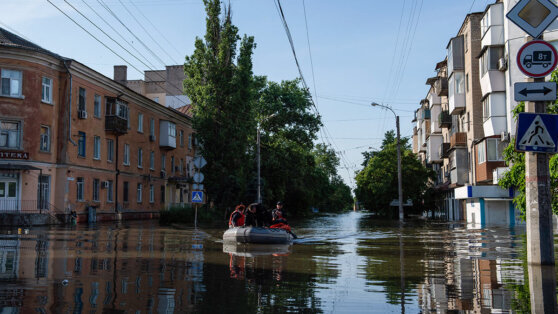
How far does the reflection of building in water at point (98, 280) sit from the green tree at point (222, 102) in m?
27.8

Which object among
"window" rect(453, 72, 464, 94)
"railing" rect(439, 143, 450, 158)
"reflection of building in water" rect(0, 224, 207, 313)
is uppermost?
"window" rect(453, 72, 464, 94)

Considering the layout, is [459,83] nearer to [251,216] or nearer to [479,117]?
[479,117]

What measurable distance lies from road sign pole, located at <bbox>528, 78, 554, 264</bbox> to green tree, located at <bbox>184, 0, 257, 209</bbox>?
33120 mm

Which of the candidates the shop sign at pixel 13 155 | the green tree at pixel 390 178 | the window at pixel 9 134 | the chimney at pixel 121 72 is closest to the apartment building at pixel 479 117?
the green tree at pixel 390 178

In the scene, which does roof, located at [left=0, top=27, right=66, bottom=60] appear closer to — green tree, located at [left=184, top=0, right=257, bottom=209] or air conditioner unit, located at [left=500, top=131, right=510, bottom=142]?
green tree, located at [left=184, top=0, right=257, bottom=209]

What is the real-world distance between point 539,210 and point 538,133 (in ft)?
4.62

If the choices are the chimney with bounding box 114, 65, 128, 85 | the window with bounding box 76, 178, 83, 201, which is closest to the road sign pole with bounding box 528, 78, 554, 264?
the window with bounding box 76, 178, 83, 201

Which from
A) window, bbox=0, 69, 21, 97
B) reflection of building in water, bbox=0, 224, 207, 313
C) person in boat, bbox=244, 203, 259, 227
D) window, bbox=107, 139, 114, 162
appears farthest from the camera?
window, bbox=107, 139, 114, 162

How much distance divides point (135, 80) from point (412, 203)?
3627 cm

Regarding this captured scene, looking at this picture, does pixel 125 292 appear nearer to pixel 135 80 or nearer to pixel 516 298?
pixel 516 298

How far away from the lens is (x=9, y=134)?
1296 inches

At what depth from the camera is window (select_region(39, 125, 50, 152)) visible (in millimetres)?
34156

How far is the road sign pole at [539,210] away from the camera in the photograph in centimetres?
998

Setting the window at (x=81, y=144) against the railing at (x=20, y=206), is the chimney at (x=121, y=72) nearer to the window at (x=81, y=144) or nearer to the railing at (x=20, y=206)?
the window at (x=81, y=144)
